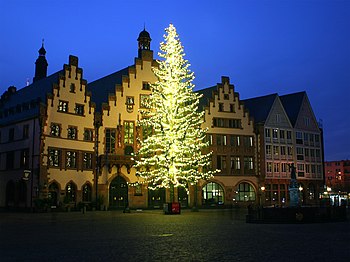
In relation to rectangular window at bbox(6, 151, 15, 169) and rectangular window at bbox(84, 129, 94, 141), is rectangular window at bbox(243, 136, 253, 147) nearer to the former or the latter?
rectangular window at bbox(84, 129, 94, 141)

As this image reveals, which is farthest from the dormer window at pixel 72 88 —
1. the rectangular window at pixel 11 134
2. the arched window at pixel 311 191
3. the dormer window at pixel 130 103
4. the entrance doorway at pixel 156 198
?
the arched window at pixel 311 191

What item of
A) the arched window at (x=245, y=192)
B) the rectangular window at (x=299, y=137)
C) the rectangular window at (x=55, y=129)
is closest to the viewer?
the rectangular window at (x=55, y=129)

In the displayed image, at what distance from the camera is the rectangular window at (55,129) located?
5410 cm

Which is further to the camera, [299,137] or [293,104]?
[293,104]

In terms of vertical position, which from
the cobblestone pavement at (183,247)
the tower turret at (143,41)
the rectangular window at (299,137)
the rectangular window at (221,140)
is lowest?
the cobblestone pavement at (183,247)

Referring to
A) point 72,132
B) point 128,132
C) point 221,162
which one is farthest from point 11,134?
point 221,162

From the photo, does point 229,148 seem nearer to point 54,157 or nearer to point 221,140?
point 221,140

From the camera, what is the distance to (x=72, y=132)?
185 feet

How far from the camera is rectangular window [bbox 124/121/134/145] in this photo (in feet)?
198

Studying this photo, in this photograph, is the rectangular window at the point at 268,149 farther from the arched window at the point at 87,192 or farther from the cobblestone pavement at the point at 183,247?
the cobblestone pavement at the point at 183,247

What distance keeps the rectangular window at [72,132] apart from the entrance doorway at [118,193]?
7.66 meters

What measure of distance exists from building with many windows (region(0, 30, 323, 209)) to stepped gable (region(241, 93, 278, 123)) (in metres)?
0.23

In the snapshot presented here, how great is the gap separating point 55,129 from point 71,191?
25.2ft

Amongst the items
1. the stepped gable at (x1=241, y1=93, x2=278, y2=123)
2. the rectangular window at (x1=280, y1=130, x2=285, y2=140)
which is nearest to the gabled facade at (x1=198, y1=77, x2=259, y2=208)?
the stepped gable at (x1=241, y1=93, x2=278, y2=123)
